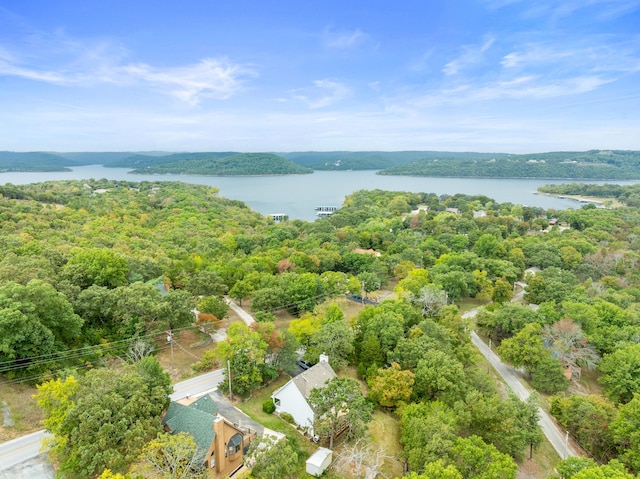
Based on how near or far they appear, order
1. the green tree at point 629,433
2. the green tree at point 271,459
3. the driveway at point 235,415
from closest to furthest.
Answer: the green tree at point 271,459, the green tree at point 629,433, the driveway at point 235,415

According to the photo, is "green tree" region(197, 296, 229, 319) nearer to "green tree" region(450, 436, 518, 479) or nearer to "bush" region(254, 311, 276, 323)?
"bush" region(254, 311, 276, 323)

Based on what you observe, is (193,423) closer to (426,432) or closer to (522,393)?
(426,432)

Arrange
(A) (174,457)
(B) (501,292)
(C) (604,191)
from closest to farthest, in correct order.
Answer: (A) (174,457) → (B) (501,292) → (C) (604,191)

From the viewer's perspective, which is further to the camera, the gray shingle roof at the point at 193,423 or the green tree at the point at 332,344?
the green tree at the point at 332,344

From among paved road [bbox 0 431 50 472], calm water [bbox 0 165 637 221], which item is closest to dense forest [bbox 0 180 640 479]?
paved road [bbox 0 431 50 472]

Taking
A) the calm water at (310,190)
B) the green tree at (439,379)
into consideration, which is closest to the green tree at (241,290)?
the green tree at (439,379)

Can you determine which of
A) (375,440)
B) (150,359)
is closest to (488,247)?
(375,440)

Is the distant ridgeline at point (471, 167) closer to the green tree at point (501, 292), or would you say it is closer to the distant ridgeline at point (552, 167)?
the distant ridgeline at point (552, 167)

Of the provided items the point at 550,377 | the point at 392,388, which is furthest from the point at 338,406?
the point at 550,377
